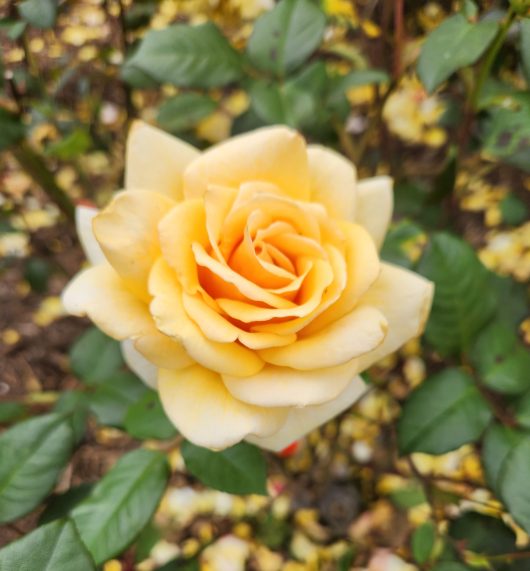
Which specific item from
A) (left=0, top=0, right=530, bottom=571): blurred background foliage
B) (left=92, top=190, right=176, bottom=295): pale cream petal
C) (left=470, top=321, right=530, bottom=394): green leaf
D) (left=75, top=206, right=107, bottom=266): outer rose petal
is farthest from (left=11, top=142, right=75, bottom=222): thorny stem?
(left=470, top=321, right=530, bottom=394): green leaf

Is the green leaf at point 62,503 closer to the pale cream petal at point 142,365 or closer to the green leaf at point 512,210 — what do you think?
the pale cream petal at point 142,365

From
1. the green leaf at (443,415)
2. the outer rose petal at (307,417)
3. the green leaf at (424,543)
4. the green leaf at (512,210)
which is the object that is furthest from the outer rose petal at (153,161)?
the green leaf at (512,210)

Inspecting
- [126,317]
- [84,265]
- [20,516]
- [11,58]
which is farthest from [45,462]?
[84,265]

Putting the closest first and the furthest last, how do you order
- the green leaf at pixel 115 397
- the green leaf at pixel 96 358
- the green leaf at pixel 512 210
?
the green leaf at pixel 115 397, the green leaf at pixel 96 358, the green leaf at pixel 512 210

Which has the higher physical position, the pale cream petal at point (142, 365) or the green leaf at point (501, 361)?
the pale cream petal at point (142, 365)

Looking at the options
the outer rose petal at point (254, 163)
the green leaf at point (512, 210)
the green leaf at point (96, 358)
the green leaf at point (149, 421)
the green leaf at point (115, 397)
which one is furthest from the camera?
the green leaf at point (512, 210)

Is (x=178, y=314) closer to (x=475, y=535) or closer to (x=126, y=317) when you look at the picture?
(x=126, y=317)

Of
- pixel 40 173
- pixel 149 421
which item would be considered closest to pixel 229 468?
pixel 149 421
